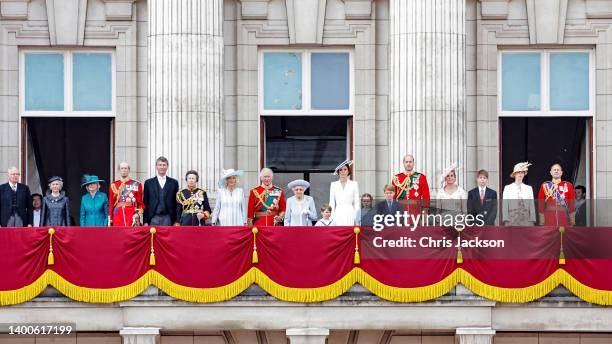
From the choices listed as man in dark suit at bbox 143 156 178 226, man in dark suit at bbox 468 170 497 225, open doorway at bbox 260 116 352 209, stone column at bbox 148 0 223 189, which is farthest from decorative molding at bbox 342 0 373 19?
man in dark suit at bbox 143 156 178 226

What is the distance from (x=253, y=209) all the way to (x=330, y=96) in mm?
6868

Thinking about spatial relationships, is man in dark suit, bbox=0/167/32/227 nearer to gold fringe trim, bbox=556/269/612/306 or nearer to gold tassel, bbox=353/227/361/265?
gold tassel, bbox=353/227/361/265

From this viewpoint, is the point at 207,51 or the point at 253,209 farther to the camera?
the point at 207,51

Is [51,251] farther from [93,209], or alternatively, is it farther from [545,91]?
[545,91]

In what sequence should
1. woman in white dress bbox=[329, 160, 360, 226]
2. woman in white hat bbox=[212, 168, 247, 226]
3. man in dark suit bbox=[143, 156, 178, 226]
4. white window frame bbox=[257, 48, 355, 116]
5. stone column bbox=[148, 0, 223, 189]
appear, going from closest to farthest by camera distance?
1. woman in white dress bbox=[329, 160, 360, 226]
2. woman in white hat bbox=[212, 168, 247, 226]
3. man in dark suit bbox=[143, 156, 178, 226]
4. stone column bbox=[148, 0, 223, 189]
5. white window frame bbox=[257, 48, 355, 116]

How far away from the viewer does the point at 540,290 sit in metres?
34.7

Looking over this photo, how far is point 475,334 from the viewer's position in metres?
34.7

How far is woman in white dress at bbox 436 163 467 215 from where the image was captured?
1390 inches

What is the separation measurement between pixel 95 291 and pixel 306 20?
1047 centimetres

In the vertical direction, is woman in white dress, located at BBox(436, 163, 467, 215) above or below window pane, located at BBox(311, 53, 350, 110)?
below

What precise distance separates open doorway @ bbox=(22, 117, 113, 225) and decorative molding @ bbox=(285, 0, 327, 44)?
17.0 ft

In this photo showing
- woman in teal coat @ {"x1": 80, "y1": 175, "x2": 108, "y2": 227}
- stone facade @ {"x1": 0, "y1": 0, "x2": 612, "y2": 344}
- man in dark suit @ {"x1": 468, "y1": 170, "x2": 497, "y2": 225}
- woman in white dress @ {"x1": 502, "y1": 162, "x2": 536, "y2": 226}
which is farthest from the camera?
woman in teal coat @ {"x1": 80, "y1": 175, "x2": 108, "y2": 227}

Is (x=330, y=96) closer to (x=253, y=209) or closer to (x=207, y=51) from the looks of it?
(x=207, y=51)

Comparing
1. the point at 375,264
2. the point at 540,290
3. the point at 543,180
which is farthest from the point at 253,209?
the point at 543,180
